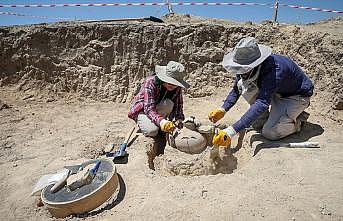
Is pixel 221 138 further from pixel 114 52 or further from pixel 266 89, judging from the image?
pixel 114 52

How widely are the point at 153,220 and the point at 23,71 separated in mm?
5048

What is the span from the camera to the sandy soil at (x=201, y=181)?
2660 mm

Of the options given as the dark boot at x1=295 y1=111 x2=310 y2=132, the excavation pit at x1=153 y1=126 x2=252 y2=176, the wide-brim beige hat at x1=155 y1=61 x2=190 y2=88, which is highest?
the wide-brim beige hat at x1=155 y1=61 x2=190 y2=88

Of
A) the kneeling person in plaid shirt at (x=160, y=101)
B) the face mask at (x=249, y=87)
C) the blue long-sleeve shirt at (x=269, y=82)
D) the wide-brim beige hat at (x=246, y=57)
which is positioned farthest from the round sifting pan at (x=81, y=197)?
the face mask at (x=249, y=87)

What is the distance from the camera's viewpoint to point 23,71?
21.0ft

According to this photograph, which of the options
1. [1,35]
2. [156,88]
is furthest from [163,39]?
[1,35]

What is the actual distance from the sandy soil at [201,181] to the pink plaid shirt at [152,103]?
16.4 inches

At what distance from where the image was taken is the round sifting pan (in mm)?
2727

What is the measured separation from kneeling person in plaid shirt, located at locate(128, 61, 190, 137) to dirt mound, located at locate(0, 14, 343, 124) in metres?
1.60

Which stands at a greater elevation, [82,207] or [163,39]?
[163,39]

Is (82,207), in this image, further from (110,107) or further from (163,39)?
(163,39)

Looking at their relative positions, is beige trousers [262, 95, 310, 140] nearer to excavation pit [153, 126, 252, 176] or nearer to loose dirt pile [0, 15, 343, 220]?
loose dirt pile [0, 15, 343, 220]

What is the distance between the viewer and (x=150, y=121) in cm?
420

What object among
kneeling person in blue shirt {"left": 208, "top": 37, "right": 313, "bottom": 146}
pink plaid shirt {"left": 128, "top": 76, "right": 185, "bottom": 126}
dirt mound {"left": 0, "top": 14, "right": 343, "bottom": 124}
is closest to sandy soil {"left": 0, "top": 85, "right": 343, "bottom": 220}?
kneeling person in blue shirt {"left": 208, "top": 37, "right": 313, "bottom": 146}
